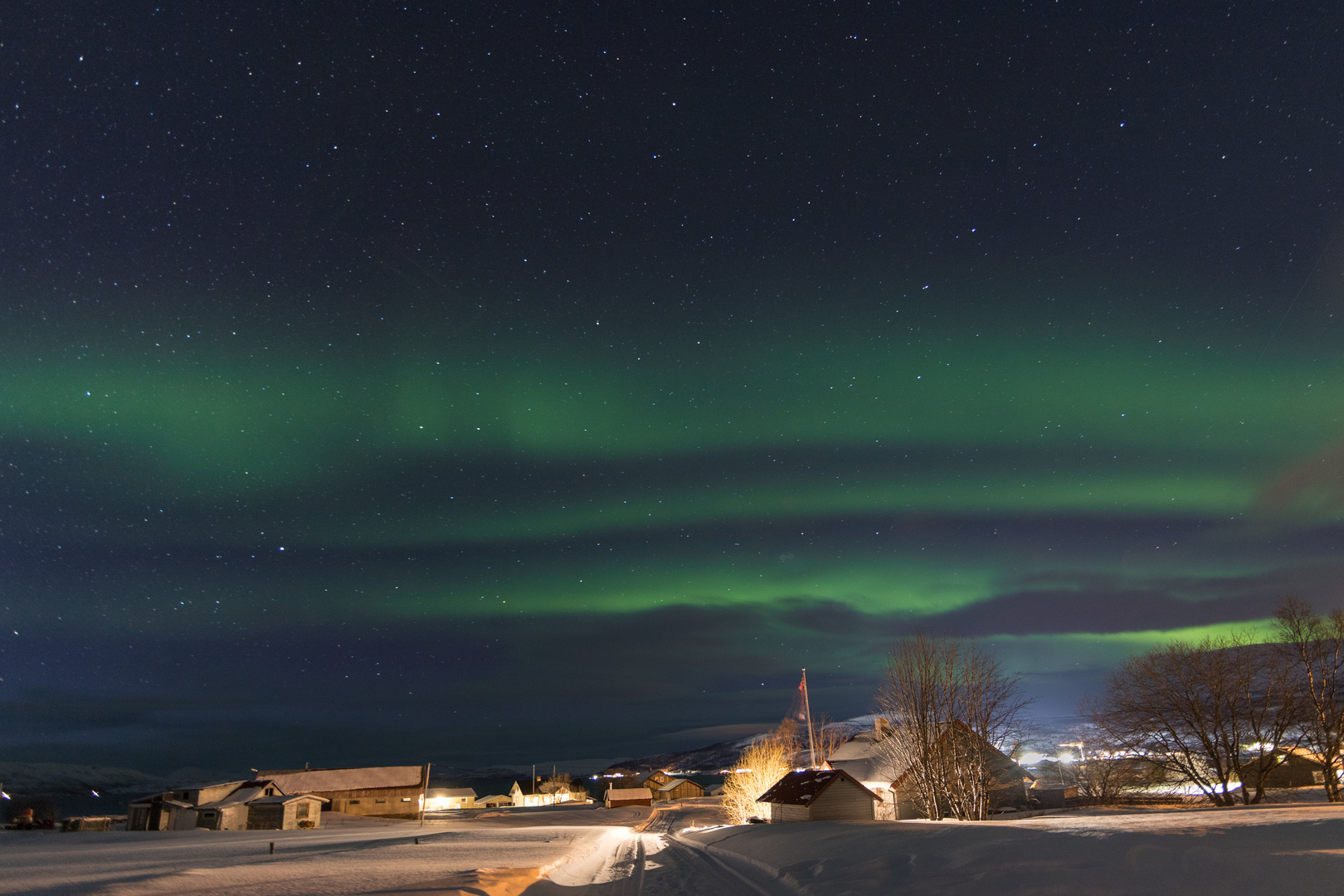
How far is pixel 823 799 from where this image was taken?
4394 centimetres

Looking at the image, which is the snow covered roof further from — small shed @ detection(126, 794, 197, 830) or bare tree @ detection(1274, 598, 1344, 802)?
bare tree @ detection(1274, 598, 1344, 802)

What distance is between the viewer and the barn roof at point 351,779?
73.3 m

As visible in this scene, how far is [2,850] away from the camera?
33.7m

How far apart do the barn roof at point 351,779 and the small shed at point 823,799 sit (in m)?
48.4

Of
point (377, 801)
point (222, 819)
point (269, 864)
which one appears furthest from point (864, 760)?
point (222, 819)

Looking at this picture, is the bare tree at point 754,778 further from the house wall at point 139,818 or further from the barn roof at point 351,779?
the house wall at point 139,818

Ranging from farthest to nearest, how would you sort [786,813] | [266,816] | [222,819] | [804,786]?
[266,816] → [222,819] → [804,786] → [786,813]

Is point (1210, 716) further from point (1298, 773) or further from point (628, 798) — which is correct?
point (628, 798)

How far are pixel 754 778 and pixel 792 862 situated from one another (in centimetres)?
3978

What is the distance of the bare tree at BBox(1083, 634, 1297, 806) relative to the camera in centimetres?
3809

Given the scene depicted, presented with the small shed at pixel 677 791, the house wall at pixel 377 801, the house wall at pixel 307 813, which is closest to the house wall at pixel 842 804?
the house wall at pixel 307 813

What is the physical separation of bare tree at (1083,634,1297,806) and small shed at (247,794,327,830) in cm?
6652

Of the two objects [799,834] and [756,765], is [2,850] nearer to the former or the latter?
[799,834]

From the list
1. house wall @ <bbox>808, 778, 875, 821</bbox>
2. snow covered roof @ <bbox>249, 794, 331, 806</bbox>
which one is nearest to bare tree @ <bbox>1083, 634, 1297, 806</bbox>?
house wall @ <bbox>808, 778, 875, 821</bbox>
